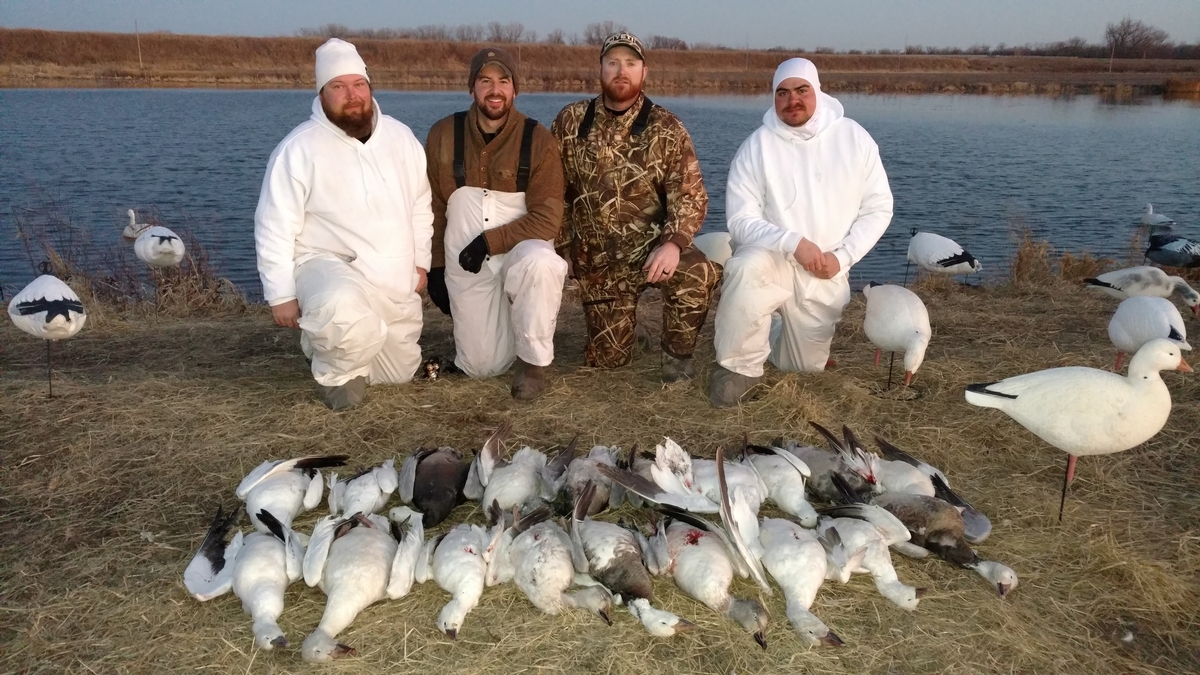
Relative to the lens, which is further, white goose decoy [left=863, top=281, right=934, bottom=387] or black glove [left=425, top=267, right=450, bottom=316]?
black glove [left=425, top=267, right=450, bottom=316]

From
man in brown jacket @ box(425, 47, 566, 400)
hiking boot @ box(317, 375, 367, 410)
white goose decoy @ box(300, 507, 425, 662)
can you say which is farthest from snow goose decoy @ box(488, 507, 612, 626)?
hiking boot @ box(317, 375, 367, 410)

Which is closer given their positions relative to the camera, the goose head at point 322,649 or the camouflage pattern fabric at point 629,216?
the goose head at point 322,649

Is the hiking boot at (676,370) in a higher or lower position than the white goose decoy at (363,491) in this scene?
higher

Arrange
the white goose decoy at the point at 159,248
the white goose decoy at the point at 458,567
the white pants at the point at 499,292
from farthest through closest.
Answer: the white goose decoy at the point at 159,248 → the white pants at the point at 499,292 → the white goose decoy at the point at 458,567

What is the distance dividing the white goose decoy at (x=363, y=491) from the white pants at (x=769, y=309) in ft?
7.47

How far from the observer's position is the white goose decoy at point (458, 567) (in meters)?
3.20

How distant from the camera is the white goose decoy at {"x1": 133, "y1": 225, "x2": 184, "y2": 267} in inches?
342

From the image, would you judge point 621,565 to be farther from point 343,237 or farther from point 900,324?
point 343,237

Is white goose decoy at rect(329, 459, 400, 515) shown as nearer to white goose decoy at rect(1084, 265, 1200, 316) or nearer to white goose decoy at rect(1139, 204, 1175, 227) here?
white goose decoy at rect(1084, 265, 1200, 316)

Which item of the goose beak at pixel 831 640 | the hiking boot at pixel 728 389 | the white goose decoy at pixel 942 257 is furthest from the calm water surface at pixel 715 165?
the goose beak at pixel 831 640

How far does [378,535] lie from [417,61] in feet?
141

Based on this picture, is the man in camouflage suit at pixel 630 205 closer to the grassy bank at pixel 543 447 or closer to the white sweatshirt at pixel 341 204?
the grassy bank at pixel 543 447

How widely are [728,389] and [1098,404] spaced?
81.8 inches

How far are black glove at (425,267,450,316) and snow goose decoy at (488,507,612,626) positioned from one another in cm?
254
